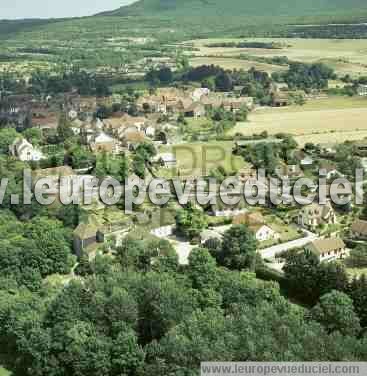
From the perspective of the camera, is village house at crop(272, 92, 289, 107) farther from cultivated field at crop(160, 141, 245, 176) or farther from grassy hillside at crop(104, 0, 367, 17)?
grassy hillside at crop(104, 0, 367, 17)

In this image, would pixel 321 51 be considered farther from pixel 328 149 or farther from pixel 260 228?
pixel 260 228

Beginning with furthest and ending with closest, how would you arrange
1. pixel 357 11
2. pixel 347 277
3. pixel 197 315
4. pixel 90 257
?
1. pixel 357 11
2. pixel 90 257
3. pixel 347 277
4. pixel 197 315

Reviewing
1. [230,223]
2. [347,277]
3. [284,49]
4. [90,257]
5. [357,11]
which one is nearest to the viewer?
[347,277]

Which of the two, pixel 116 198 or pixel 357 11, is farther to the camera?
pixel 357 11

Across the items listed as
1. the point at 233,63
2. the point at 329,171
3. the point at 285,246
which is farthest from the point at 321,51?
the point at 285,246

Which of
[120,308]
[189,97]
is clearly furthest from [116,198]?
[189,97]

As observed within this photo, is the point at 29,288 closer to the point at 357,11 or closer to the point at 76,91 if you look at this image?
the point at 76,91

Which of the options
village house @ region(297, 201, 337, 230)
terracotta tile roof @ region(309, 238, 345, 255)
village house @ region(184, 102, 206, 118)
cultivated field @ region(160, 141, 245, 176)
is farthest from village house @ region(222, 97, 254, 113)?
terracotta tile roof @ region(309, 238, 345, 255)
